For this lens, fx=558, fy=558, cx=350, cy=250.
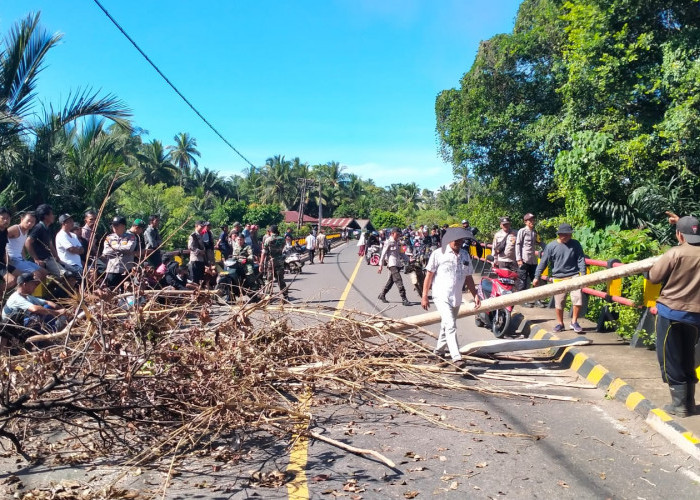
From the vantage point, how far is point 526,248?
10672 millimetres

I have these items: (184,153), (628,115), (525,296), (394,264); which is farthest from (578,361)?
(184,153)

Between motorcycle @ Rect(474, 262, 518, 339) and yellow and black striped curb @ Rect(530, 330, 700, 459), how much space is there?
79 cm

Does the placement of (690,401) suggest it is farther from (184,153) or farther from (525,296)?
(184,153)

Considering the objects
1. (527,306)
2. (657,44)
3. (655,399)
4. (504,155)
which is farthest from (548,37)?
(655,399)

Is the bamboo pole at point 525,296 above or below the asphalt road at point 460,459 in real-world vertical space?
above

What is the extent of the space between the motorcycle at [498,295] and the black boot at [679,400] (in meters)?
3.71

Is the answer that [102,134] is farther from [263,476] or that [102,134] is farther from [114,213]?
[263,476]

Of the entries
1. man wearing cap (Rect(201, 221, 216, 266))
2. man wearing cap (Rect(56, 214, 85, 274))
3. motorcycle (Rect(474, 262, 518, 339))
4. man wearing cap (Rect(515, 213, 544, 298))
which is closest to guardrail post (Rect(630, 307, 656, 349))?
motorcycle (Rect(474, 262, 518, 339))

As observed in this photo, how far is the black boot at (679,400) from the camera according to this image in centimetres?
483

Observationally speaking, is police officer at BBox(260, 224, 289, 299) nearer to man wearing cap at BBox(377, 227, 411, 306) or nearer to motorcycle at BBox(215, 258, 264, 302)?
motorcycle at BBox(215, 258, 264, 302)

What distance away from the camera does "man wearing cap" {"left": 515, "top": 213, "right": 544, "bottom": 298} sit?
1055 cm

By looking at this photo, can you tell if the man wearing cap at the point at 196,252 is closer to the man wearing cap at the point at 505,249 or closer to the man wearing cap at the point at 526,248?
the man wearing cap at the point at 505,249

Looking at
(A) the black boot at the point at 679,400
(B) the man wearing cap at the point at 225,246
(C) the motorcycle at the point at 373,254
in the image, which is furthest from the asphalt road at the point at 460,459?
(C) the motorcycle at the point at 373,254

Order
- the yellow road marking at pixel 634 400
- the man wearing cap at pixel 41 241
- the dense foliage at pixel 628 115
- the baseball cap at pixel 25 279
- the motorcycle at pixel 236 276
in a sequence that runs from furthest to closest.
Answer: the dense foliage at pixel 628 115
the motorcycle at pixel 236 276
the man wearing cap at pixel 41 241
the baseball cap at pixel 25 279
the yellow road marking at pixel 634 400
